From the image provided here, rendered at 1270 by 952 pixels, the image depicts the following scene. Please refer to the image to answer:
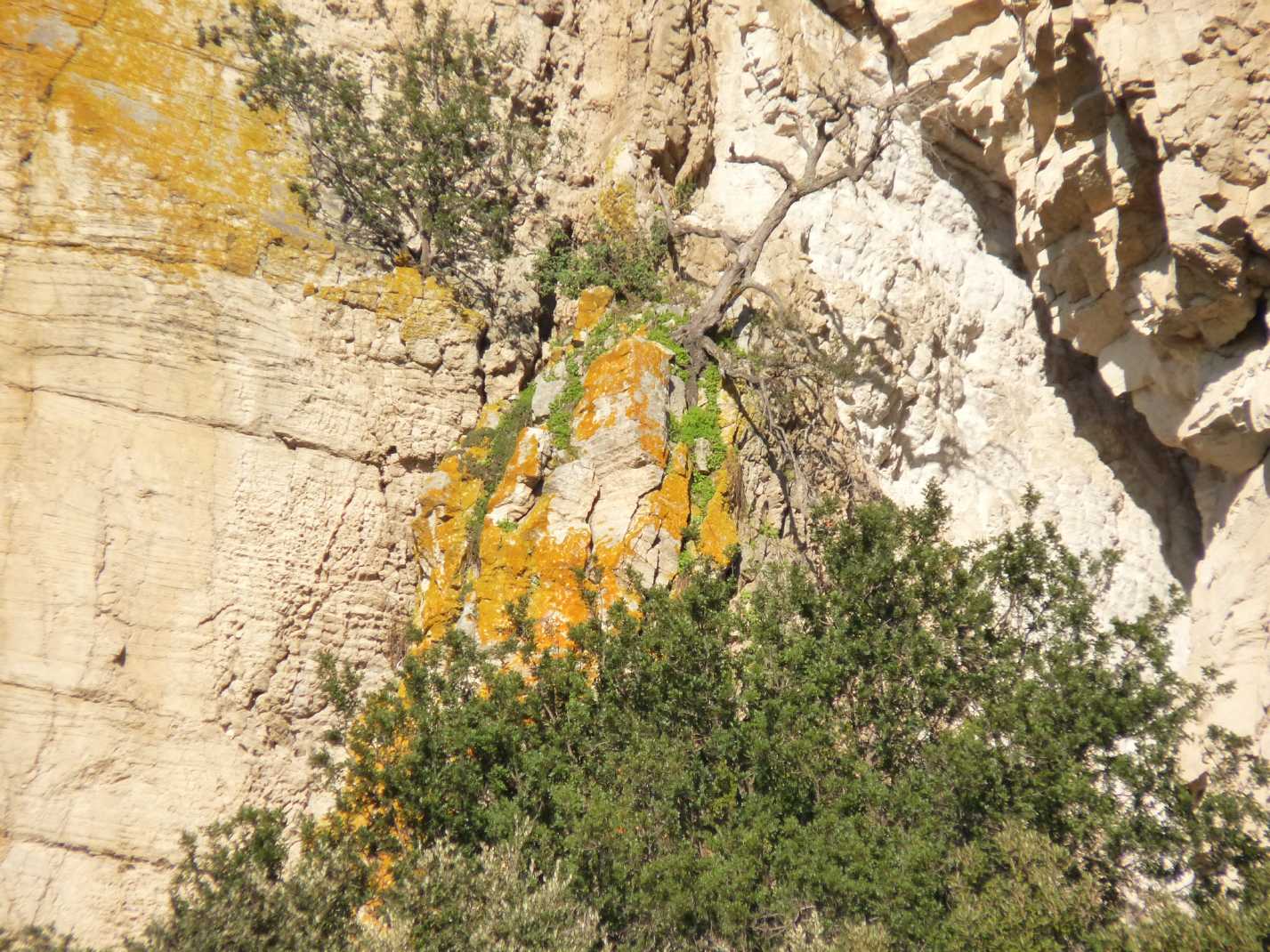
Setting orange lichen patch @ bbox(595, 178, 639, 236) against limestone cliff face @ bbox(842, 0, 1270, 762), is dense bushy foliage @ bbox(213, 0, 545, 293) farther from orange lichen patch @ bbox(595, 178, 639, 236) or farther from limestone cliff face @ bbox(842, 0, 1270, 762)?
limestone cliff face @ bbox(842, 0, 1270, 762)

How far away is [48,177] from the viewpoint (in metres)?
12.7

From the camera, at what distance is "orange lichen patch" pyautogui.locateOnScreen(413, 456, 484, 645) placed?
12.8 m

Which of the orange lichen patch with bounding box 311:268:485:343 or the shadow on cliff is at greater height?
the orange lichen patch with bounding box 311:268:485:343

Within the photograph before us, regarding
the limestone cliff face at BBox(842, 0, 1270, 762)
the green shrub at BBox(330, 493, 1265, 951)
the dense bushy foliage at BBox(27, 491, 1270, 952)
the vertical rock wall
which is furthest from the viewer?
the limestone cliff face at BBox(842, 0, 1270, 762)

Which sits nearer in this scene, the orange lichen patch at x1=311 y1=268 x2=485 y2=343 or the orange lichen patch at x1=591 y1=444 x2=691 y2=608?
the orange lichen patch at x1=591 y1=444 x2=691 y2=608

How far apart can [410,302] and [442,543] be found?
365 cm

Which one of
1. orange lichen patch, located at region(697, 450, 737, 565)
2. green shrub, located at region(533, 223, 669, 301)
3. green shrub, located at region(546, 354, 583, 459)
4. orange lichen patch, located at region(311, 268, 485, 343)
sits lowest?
orange lichen patch, located at region(697, 450, 737, 565)

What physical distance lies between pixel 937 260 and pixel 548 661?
433 inches

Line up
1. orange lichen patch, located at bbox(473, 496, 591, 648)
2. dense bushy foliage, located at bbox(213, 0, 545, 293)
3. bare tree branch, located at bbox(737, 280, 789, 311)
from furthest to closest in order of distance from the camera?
dense bushy foliage, located at bbox(213, 0, 545, 293) < bare tree branch, located at bbox(737, 280, 789, 311) < orange lichen patch, located at bbox(473, 496, 591, 648)

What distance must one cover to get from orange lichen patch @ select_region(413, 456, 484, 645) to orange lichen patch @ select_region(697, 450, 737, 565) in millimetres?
3115

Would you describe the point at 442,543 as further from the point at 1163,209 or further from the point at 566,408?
the point at 1163,209

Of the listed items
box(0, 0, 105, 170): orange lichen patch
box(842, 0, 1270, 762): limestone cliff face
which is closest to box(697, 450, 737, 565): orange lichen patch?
A: box(842, 0, 1270, 762): limestone cliff face

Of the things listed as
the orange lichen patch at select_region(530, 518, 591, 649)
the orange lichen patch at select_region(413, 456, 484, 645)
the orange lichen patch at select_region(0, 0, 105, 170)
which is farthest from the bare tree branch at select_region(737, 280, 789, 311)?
the orange lichen patch at select_region(0, 0, 105, 170)

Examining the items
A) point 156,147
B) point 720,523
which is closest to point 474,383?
point 720,523
